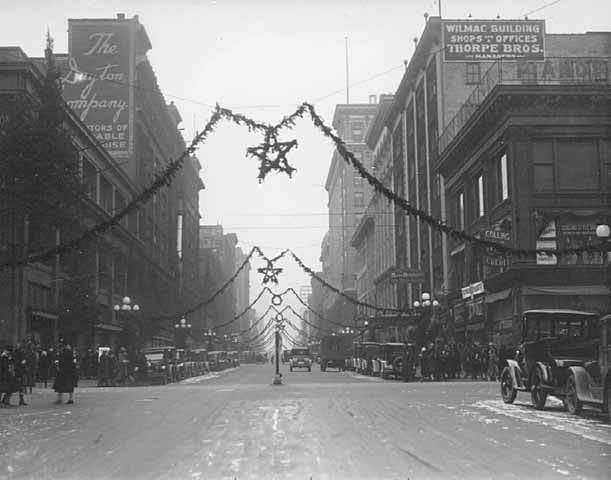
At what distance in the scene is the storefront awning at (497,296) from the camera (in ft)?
137

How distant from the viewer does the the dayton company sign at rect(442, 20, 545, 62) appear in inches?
2104

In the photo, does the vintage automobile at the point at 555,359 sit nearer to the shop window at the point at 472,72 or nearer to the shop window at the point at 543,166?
the shop window at the point at 543,166

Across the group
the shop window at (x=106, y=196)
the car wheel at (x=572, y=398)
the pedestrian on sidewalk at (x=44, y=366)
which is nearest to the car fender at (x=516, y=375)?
the car wheel at (x=572, y=398)

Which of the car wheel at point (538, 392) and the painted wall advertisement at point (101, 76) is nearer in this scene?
the car wheel at point (538, 392)

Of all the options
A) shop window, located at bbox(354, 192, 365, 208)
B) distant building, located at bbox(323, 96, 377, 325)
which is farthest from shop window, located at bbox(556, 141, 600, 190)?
shop window, located at bbox(354, 192, 365, 208)

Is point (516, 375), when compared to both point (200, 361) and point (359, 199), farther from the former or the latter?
point (359, 199)

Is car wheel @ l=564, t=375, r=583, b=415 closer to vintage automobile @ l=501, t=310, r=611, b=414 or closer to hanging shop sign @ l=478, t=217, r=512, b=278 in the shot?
vintage automobile @ l=501, t=310, r=611, b=414

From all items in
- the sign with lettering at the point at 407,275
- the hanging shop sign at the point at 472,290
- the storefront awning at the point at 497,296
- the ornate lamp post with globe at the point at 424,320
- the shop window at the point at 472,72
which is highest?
the shop window at the point at 472,72

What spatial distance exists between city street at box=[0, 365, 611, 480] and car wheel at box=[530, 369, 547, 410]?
1.36 feet

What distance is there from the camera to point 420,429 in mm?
15398

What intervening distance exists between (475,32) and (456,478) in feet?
162

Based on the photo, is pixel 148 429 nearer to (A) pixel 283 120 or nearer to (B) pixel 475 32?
(A) pixel 283 120

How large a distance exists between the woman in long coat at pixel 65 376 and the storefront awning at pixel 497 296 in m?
23.5

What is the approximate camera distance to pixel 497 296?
43469 mm
